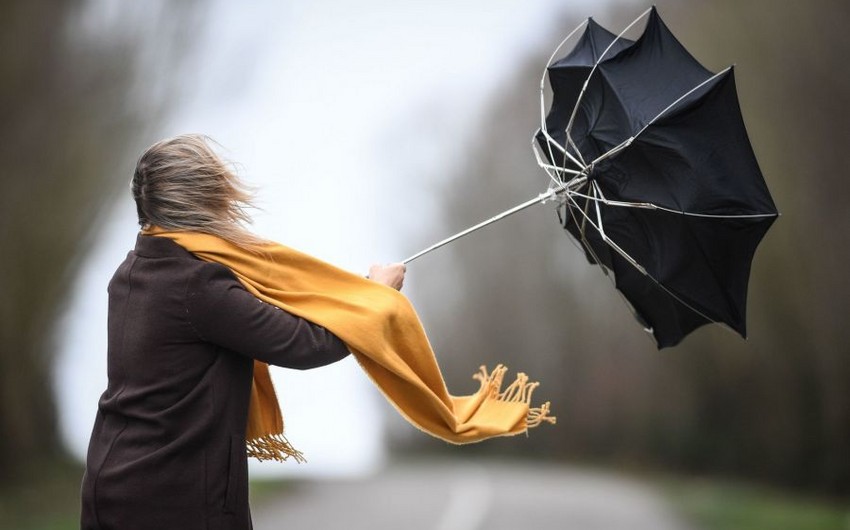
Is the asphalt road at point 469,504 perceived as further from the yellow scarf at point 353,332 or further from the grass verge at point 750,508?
the yellow scarf at point 353,332

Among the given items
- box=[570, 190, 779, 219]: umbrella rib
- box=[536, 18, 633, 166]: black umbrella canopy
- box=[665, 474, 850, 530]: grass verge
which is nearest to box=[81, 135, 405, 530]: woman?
box=[570, 190, 779, 219]: umbrella rib

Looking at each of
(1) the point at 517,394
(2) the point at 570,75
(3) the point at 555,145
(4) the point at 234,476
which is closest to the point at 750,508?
(2) the point at 570,75

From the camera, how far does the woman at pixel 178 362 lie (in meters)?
3.20

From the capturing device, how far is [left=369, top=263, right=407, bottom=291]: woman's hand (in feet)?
12.1

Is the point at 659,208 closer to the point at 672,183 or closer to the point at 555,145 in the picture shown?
the point at 672,183

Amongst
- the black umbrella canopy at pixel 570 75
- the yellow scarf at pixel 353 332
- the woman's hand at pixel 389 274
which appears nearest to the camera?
the yellow scarf at pixel 353 332

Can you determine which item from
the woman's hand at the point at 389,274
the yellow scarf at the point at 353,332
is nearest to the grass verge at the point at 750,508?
the yellow scarf at the point at 353,332

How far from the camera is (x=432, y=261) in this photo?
35.3 metres

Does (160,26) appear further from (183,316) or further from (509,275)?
(509,275)

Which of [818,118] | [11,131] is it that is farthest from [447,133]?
[11,131]

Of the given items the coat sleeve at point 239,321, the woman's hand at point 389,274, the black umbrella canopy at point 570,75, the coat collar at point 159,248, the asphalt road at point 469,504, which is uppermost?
the black umbrella canopy at point 570,75

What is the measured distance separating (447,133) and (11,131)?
23142 millimetres

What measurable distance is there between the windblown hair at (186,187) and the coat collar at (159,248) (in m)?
0.05

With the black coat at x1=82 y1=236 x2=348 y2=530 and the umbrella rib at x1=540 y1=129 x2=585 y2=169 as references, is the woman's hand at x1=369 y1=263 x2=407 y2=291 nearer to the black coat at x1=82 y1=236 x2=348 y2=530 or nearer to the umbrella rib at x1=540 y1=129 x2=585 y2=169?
the black coat at x1=82 y1=236 x2=348 y2=530
